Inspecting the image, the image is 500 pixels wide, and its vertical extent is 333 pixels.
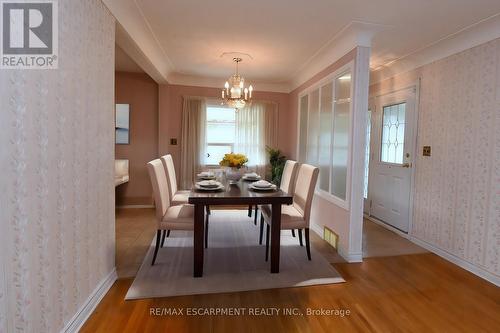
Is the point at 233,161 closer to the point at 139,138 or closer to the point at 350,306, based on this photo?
the point at 350,306

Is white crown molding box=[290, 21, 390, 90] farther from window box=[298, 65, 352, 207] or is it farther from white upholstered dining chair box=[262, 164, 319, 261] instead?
white upholstered dining chair box=[262, 164, 319, 261]

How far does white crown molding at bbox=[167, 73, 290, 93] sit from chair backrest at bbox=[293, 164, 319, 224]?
106 inches

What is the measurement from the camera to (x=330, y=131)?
12.2ft

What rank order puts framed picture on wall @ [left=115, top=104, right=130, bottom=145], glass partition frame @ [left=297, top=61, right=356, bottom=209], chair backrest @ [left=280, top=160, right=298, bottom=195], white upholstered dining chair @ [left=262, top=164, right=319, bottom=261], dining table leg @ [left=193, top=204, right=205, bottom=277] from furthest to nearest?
framed picture on wall @ [left=115, top=104, right=130, bottom=145] < chair backrest @ [left=280, top=160, right=298, bottom=195] < glass partition frame @ [left=297, top=61, right=356, bottom=209] < white upholstered dining chair @ [left=262, top=164, right=319, bottom=261] < dining table leg @ [left=193, top=204, right=205, bottom=277]

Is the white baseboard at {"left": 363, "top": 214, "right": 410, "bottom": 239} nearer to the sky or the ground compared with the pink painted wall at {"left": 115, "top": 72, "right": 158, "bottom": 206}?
nearer to the ground

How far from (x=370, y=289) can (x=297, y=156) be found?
2.98m

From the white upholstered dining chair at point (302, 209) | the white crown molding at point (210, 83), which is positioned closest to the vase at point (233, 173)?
the white upholstered dining chair at point (302, 209)

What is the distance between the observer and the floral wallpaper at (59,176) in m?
1.29

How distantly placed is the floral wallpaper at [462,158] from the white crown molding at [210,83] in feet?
8.54

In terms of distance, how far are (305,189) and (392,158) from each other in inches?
73.2

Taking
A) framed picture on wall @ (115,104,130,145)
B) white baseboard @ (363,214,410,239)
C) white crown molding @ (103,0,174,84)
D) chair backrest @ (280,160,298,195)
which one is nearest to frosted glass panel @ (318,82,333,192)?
chair backrest @ (280,160,298,195)

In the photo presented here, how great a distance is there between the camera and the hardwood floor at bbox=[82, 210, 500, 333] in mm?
1910

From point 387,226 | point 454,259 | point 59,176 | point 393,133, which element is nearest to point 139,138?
point 59,176

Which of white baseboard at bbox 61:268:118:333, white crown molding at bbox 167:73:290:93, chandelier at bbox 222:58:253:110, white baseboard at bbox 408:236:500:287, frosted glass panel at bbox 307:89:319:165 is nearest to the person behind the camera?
white baseboard at bbox 61:268:118:333
